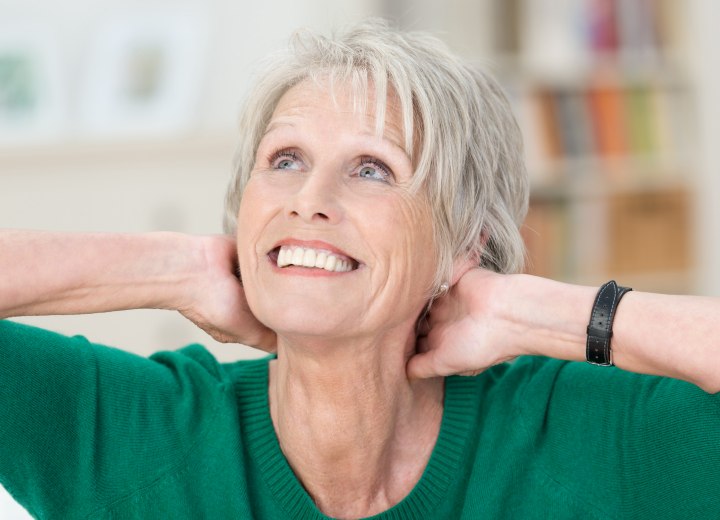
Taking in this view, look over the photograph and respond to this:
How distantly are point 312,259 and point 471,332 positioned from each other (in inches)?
12.3

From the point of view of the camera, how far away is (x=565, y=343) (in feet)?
5.16

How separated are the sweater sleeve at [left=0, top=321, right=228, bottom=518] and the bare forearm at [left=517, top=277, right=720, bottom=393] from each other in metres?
0.61

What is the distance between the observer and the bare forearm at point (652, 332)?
1.46 metres

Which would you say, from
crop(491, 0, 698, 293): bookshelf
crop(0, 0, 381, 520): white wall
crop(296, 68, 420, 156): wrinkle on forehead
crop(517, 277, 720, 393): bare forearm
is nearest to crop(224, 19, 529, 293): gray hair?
crop(296, 68, 420, 156): wrinkle on forehead

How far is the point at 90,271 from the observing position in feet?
5.09

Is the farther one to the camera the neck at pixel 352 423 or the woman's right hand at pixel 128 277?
the neck at pixel 352 423

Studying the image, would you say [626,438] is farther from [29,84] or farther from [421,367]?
[29,84]

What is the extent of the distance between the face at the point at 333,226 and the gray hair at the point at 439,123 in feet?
0.10

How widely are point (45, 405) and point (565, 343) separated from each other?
802mm

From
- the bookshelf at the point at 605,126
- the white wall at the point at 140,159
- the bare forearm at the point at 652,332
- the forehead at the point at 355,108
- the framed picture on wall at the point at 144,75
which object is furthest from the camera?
the bookshelf at the point at 605,126

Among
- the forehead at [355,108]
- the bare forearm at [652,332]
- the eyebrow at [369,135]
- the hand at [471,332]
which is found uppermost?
the forehead at [355,108]

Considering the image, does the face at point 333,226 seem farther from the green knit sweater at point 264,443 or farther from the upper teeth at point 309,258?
the green knit sweater at point 264,443

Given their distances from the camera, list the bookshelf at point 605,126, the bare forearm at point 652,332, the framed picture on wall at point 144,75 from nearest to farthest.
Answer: the bare forearm at point 652,332, the framed picture on wall at point 144,75, the bookshelf at point 605,126

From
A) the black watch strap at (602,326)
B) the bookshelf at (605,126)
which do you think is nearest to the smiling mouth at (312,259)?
the black watch strap at (602,326)
